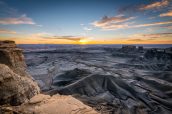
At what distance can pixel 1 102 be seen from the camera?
4.68 m

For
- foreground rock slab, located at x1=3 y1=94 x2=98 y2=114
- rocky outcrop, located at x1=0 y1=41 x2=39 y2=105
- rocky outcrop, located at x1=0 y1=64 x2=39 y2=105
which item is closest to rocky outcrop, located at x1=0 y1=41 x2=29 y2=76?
rocky outcrop, located at x1=0 y1=41 x2=39 y2=105

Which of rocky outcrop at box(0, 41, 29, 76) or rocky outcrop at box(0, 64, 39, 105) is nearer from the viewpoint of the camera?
rocky outcrop at box(0, 64, 39, 105)

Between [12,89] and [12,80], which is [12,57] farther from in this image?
[12,89]

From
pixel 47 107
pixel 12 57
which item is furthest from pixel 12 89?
pixel 12 57

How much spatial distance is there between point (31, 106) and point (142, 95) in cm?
873

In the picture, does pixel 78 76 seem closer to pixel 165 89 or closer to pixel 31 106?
pixel 165 89


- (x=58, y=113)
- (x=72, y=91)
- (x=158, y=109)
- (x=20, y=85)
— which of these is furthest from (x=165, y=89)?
(x=20, y=85)

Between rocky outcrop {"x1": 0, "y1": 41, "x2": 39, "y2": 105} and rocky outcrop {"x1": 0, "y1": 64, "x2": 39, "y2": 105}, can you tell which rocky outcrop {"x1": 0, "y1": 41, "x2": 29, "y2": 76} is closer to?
rocky outcrop {"x1": 0, "y1": 41, "x2": 39, "y2": 105}

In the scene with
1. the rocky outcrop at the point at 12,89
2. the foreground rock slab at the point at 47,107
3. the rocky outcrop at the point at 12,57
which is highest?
the rocky outcrop at the point at 12,57

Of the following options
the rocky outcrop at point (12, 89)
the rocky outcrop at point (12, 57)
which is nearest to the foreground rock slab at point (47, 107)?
the rocky outcrop at point (12, 89)

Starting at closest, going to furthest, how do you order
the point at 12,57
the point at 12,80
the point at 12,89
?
1. the point at 12,89
2. the point at 12,80
3. the point at 12,57

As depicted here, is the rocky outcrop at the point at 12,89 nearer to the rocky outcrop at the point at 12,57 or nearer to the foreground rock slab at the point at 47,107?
the foreground rock slab at the point at 47,107

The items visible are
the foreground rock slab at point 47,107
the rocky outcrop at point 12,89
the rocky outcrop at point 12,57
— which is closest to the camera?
the foreground rock slab at point 47,107

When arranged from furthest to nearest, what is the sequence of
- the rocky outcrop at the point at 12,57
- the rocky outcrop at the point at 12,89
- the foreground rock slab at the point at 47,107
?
the rocky outcrop at the point at 12,57 → the rocky outcrop at the point at 12,89 → the foreground rock slab at the point at 47,107
